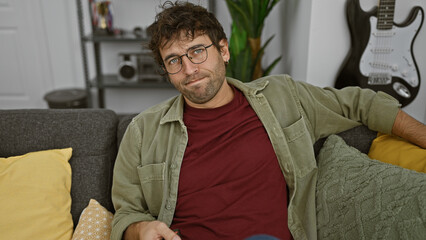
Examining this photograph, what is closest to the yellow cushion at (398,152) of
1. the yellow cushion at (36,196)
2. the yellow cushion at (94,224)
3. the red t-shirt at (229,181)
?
the red t-shirt at (229,181)

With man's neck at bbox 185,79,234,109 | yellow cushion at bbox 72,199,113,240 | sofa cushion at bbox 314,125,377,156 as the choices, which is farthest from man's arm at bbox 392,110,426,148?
yellow cushion at bbox 72,199,113,240

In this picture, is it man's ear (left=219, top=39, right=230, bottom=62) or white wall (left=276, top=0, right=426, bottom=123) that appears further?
white wall (left=276, top=0, right=426, bottom=123)

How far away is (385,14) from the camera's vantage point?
6.19 ft

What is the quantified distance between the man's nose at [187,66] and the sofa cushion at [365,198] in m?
0.56

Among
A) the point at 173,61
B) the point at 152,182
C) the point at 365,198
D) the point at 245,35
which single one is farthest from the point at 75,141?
the point at 245,35

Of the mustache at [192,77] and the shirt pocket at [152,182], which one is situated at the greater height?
the mustache at [192,77]

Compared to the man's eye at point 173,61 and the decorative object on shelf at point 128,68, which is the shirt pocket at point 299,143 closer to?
the man's eye at point 173,61

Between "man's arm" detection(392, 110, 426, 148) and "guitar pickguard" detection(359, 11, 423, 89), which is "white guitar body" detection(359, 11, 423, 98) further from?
"man's arm" detection(392, 110, 426, 148)

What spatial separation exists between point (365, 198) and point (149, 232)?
0.63 m

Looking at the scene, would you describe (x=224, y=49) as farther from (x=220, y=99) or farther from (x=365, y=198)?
(x=365, y=198)

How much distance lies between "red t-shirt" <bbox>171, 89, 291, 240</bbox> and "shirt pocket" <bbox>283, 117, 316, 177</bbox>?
79mm

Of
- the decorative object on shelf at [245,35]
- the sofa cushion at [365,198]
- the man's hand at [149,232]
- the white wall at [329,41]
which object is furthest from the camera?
the decorative object on shelf at [245,35]

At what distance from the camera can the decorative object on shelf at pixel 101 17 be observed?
122 inches

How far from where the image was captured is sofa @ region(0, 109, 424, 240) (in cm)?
137
